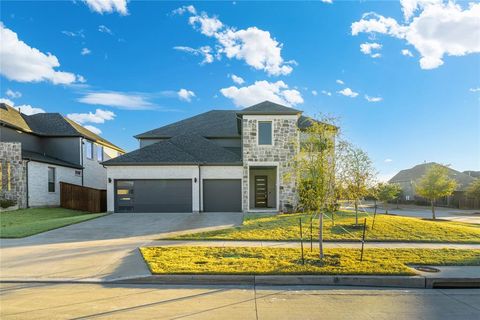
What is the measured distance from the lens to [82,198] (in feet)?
68.0

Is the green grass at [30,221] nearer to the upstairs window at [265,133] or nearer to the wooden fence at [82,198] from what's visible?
the wooden fence at [82,198]

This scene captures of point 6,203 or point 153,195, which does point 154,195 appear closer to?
point 153,195

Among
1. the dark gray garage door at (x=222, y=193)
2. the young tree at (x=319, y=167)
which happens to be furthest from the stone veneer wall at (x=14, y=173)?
the young tree at (x=319, y=167)

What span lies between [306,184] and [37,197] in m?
18.9

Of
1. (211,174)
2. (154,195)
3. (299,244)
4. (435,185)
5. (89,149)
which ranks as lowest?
(299,244)

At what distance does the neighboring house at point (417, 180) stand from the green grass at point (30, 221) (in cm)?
3344

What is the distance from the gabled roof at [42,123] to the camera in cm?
2187

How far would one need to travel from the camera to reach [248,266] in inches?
284

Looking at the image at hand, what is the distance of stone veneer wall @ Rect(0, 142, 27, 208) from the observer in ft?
60.2

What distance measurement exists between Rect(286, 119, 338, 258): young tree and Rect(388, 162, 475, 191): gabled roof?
115ft

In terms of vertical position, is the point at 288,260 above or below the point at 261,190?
below

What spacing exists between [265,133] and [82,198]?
13.6m

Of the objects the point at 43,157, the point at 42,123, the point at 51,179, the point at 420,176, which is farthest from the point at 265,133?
the point at 420,176

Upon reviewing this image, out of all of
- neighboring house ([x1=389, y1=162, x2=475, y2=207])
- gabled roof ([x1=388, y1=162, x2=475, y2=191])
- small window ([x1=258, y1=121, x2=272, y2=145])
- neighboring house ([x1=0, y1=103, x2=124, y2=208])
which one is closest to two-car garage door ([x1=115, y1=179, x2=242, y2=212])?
small window ([x1=258, y1=121, x2=272, y2=145])
